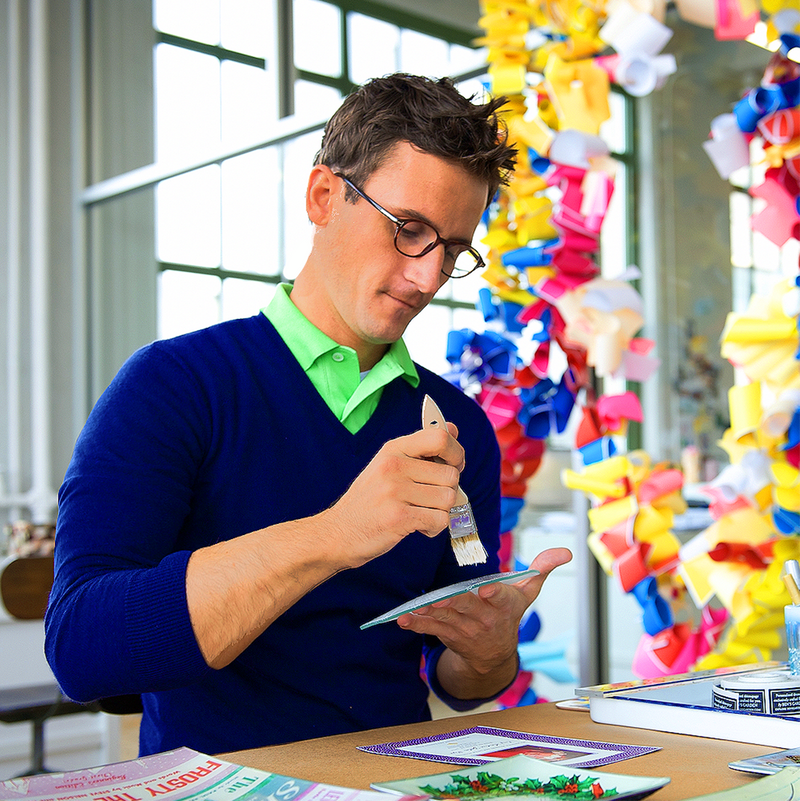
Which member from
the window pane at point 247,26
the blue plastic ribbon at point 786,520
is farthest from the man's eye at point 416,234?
the window pane at point 247,26

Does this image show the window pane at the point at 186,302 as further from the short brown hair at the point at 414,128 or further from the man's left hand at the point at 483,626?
the man's left hand at the point at 483,626

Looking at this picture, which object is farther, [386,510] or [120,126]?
[120,126]

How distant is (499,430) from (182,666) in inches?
45.4

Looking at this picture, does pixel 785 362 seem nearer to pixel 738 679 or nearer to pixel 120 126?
pixel 738 679

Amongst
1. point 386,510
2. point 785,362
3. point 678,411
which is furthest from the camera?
point 678,411

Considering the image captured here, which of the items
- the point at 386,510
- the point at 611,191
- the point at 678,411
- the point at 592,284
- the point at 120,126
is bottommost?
the point at 386,510

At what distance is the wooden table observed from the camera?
80 centimetres

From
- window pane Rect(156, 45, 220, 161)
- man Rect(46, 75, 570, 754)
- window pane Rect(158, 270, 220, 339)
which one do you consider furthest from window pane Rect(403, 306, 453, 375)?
man Rect(46, 75, 570, 754)

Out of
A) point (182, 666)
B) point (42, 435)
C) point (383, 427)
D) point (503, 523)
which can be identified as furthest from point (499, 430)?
point (42, 435)

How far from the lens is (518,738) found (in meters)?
0.95

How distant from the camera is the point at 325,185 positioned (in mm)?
1315

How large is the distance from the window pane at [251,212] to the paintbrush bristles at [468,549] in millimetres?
2867

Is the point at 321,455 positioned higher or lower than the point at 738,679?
higher

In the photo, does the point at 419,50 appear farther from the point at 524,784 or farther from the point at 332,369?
the point at 524,784
